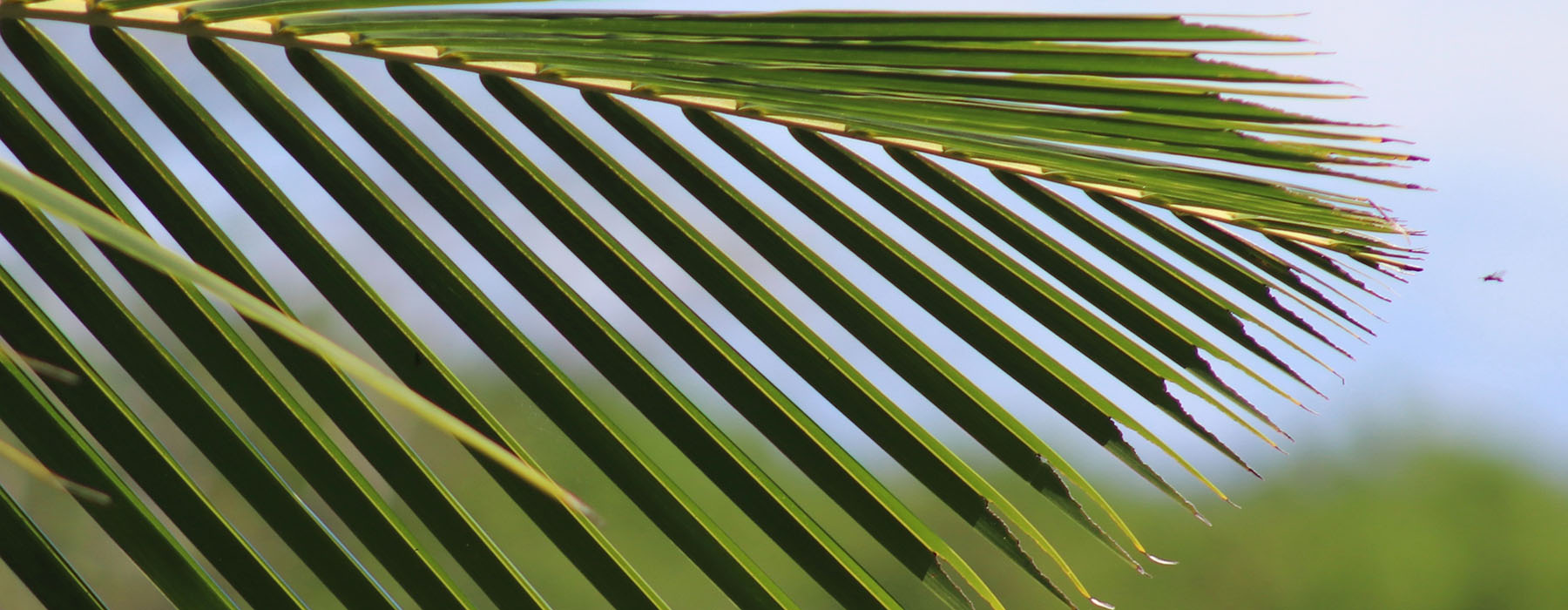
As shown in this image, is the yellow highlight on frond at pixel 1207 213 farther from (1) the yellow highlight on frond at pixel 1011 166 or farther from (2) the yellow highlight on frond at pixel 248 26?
(2) the yellow highlight on frond at pixel 248 26

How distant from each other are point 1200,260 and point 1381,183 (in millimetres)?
174

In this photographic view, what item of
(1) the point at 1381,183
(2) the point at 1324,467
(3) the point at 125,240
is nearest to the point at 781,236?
(1) the point at 1381,183

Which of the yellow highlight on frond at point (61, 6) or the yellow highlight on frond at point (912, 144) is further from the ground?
the yellow highlight on frond at point (912, 144)

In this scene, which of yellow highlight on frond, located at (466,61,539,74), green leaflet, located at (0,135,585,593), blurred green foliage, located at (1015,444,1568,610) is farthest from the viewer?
blurred green foliage, located at (1015,444,1568,610)

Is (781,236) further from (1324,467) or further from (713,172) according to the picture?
(1324,467)

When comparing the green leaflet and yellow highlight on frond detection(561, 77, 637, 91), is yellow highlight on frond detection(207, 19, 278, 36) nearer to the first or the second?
yellow highlight on frond detection(561, 77, 637, 91)

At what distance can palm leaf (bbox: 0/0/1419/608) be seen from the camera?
2.24ft

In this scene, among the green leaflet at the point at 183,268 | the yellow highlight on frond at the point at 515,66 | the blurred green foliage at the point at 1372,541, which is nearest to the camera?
the green leaflet at the point at 183,268

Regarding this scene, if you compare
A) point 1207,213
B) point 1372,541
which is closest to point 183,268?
point 1207,213

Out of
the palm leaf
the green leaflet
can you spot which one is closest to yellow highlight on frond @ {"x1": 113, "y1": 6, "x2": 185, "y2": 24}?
the palm leaf

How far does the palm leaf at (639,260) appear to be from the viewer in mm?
683

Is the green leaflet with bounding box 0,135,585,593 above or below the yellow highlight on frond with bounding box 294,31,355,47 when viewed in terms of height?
below

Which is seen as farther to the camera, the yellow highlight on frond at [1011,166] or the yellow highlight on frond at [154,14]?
the yellow highlight on frond at [1011,166]

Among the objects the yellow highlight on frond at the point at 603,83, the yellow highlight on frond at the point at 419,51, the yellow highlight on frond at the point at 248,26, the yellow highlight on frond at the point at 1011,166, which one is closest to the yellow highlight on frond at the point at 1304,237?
the yellow highlight on frond at the point at 1011,166
